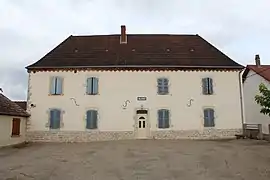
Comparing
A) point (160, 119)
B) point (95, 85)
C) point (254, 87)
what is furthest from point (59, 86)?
point (254, 87)

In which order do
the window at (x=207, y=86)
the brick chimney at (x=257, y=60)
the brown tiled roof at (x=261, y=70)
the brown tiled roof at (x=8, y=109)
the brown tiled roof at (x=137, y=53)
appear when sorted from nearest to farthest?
the brown tiled roof at (x=8, y=109) → the window at (x=207, y=86) → the brown tiled roof at (x=137, y=53) → the brown tiled roof at (x=261, y=70) → the brick chimney at (x=257, y=60)

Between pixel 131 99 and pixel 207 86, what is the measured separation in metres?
5.02

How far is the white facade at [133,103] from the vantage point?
2072 cm

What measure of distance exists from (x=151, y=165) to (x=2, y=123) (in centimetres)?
1041

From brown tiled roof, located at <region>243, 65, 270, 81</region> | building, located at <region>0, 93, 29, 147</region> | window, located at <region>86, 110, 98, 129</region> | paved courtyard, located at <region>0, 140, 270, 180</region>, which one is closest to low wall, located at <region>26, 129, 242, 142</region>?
window, located at <region>86, 110, 98, 129</region>

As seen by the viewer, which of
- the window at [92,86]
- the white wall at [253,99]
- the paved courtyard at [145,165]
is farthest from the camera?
the white wall at [253,99]

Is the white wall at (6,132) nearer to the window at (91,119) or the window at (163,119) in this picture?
the window at (91,119)

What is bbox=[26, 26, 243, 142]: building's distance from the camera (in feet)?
68.0

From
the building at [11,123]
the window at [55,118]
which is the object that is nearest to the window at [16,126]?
the building at [11,123]

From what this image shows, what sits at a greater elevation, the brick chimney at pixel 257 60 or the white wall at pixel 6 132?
the brick chimney at pixel 257 60

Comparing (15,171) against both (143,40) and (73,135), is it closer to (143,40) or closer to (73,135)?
(73,135)

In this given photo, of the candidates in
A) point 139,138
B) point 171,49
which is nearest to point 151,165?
point 139,138

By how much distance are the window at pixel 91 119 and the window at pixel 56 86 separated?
2.33 meters

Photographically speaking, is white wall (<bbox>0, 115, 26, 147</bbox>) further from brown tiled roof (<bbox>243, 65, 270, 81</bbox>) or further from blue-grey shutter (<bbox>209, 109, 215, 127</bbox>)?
brown tiled roof (<bbox>243, 65, 270, 81</bbox>)
